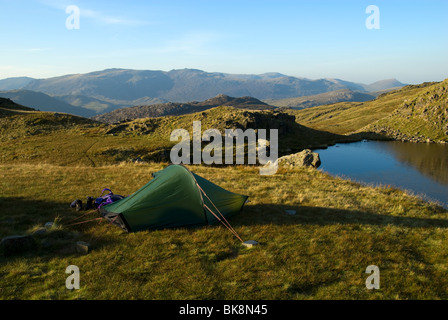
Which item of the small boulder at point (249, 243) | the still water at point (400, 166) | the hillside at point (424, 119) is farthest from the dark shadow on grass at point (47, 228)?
the hillside at point (424, 119)

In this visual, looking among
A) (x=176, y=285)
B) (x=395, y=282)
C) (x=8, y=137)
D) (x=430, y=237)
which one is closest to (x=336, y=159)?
(x=430, y=237)

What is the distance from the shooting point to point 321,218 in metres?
13.6

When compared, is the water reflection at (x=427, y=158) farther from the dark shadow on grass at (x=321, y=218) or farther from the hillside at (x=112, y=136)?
the dark shadow on grass at (x=321, y=218)

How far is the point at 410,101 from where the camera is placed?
81562 millimetres

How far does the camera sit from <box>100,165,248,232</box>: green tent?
11.9 metres

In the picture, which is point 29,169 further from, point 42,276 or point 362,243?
point 362,243

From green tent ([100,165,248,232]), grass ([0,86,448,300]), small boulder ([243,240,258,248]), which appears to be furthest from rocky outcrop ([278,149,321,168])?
small boulder ([243,240,258,248])

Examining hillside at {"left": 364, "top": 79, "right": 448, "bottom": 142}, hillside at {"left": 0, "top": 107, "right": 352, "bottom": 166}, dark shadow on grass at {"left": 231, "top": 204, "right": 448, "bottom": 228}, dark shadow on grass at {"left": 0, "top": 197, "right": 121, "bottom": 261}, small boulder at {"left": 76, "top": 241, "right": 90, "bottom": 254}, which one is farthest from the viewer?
hillside at {"left": 364, "top": 79, "right": 448, "bottom": 142}

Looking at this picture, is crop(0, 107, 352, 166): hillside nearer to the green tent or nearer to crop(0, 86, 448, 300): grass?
crop(0, 86, 448, 300): grass

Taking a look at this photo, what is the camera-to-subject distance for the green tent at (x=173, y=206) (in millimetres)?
11852

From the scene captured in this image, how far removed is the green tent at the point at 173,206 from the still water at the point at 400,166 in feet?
77.1

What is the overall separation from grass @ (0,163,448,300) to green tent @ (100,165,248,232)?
1.80ft

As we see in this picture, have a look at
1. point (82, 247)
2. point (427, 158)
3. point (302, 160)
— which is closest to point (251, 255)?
point (82, 247)
